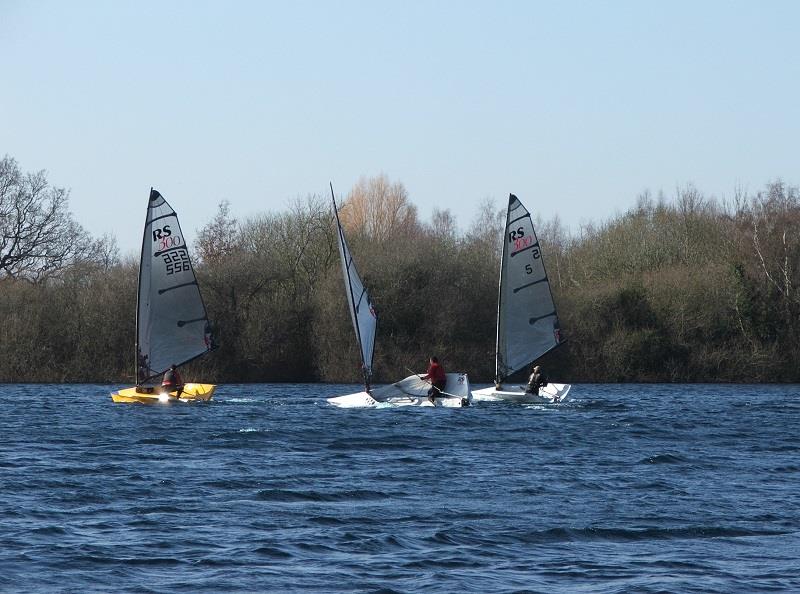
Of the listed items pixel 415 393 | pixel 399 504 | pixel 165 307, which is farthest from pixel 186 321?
pixel 399 504

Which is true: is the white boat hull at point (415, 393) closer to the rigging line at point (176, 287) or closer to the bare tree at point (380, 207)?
the rigging line at point (176, 287)

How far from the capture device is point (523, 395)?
127 ft

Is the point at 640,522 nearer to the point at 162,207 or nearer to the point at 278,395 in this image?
the point at 162,207

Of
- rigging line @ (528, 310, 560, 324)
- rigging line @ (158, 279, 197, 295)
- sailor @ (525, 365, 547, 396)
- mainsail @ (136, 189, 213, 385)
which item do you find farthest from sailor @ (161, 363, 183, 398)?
rigging line @ (528, 310, 560, 324)

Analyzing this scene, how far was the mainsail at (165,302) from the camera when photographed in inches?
1628

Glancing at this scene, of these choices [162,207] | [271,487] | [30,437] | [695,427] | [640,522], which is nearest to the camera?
[640,522]

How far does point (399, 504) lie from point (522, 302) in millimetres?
21030

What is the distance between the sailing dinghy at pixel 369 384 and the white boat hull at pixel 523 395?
940 millimetres

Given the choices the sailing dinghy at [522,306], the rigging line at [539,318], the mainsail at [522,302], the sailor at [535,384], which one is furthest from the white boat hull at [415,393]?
the rigging line at [539,318]

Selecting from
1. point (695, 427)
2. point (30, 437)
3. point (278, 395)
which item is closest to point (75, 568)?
point (30, 437)

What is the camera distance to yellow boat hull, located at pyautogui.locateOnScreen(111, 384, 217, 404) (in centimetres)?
3982

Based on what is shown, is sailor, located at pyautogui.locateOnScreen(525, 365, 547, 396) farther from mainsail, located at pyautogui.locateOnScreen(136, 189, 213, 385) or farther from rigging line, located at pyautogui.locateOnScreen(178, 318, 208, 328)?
rigging line, located at pyautogui.locateOnScreen(178, 318, 208, 328)

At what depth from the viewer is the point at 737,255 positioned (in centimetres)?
6638

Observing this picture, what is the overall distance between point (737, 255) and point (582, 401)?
83.7ft
